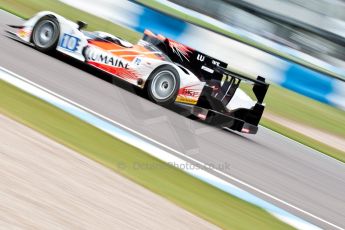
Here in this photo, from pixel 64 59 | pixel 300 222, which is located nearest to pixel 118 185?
pixel 300 222

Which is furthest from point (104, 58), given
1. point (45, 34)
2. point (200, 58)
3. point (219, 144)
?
point (219, 144)

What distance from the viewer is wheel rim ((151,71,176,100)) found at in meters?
8.53

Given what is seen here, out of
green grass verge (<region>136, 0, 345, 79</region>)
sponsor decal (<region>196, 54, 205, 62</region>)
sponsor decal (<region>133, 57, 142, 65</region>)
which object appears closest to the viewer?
sponsor decal (<region>133, 57, 142, 65</region>)

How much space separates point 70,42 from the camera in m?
9.01

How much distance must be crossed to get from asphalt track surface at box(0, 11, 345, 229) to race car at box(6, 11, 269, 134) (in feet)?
0.62

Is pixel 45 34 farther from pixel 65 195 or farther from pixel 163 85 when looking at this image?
pixel 65 195

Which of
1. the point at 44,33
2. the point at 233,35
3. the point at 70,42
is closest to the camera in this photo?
the point at 70,42

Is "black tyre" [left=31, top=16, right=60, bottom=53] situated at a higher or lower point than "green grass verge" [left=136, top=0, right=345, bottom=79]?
lower

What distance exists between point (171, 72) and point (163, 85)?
0.23m

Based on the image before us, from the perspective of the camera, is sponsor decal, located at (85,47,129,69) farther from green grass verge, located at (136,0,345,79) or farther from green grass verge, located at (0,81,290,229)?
green grass verge, located at (136,0,345,79)

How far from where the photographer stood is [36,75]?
25.7ft

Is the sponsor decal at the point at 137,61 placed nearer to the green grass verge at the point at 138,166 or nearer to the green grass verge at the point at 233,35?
the green grass verge at the point at 138,166

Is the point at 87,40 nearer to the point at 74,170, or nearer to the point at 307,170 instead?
the point at 307,170

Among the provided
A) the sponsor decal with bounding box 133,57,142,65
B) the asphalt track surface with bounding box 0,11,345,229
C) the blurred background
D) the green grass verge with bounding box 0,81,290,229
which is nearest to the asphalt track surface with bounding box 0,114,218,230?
the green grass verge with bounding box 0,81,290,229
